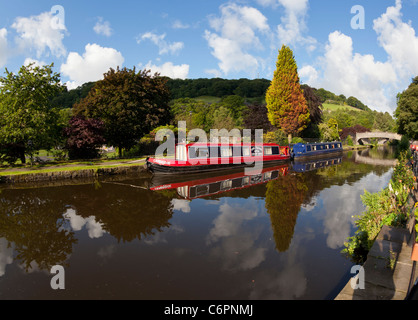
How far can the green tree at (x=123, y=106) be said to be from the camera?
23.3 meters

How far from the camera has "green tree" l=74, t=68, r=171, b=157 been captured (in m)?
23.3

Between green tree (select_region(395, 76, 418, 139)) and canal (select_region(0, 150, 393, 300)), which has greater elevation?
green tree (select_region(395, 76, 418, 139))

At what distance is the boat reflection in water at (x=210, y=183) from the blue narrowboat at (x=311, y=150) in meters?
9.59

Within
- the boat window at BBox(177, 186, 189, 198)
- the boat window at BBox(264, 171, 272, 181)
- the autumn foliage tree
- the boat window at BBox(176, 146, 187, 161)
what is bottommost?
the boat window at BBox(177, 186, 189, 198)

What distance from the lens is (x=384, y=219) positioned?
7293 millimetres

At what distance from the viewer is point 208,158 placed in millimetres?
19594

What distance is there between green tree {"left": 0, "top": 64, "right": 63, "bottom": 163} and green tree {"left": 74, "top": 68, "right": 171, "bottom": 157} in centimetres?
428

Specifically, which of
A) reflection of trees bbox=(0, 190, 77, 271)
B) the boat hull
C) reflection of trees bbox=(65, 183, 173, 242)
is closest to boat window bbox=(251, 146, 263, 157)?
the boat hull

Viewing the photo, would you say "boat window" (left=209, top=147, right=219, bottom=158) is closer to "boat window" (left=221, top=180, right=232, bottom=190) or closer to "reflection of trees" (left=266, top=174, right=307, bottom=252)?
"boat window" (left=221, top=180, right=232, bottom=190)

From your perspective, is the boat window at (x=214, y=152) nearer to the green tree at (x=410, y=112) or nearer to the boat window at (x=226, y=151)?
the boat window at (x=226, y=151)

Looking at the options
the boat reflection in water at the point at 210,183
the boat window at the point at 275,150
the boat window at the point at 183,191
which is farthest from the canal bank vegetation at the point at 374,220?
the boat window at the point at 275,150

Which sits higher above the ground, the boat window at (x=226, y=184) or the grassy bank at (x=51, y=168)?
the grassy bank at (x=51, y=168)

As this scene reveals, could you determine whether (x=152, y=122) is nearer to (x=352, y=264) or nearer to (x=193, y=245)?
(x=193, y=245)
